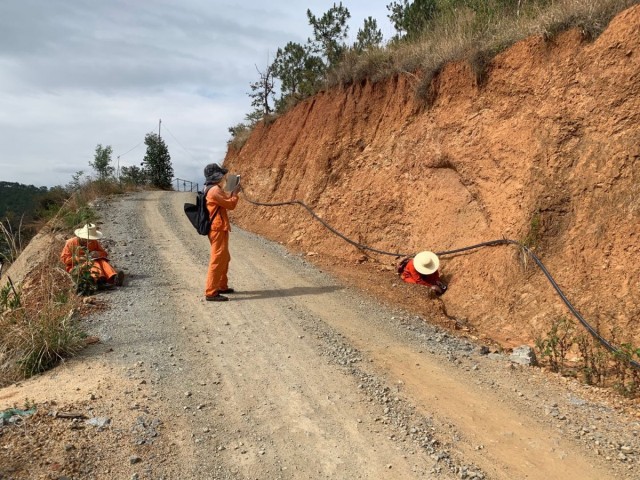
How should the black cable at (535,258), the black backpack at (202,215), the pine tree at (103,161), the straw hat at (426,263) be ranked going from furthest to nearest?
1. the pine tree at (103,161)
2. the straw hat at (426,263)
3. the black backpack at (202,215)
4. the black cable at (535,258)

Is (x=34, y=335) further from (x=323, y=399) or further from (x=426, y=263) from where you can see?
(x=426, y=263)

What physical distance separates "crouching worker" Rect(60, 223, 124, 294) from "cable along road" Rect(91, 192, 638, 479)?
1.25 feet

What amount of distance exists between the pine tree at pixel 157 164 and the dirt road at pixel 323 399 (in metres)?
26.7

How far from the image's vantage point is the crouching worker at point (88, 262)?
7.13 m

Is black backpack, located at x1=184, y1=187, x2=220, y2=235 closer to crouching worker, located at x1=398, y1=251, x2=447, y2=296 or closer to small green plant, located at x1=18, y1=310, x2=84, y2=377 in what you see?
small green plant, located at x1=18, y1=310, x2=84, y2=377

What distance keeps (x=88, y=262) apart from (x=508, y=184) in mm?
6502

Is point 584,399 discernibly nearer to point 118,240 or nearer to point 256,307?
point 256,307

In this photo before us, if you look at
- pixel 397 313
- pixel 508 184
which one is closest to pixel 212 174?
pixel 397 313

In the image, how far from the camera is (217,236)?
684 centimetres

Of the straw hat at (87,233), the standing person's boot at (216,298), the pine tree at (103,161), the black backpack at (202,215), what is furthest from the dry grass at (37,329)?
the pine tree at (103,161)

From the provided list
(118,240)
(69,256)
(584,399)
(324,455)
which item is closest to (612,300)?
(584,399)

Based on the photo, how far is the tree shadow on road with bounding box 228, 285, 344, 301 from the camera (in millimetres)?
7152

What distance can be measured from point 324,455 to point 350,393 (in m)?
0.95

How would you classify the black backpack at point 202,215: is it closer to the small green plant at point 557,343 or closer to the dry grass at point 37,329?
the dry grass at point 37,329
